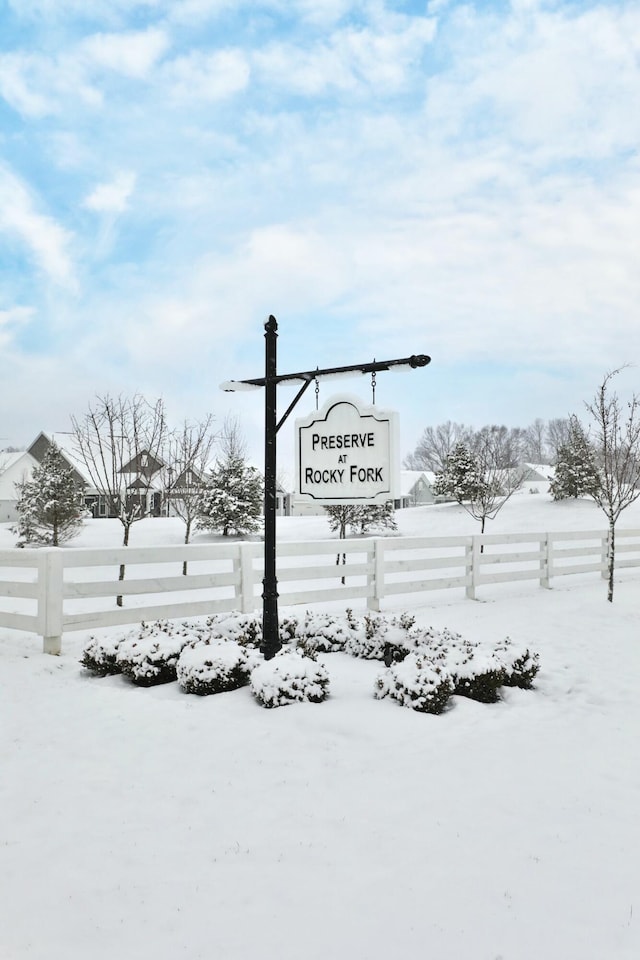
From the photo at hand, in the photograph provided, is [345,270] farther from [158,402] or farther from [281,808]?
[281,808]

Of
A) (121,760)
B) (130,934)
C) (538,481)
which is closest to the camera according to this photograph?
(130,934)

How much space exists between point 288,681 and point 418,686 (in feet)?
3.63

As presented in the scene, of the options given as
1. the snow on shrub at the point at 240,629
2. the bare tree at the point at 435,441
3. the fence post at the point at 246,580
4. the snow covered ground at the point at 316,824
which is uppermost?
the bare tree at the point at 435,441

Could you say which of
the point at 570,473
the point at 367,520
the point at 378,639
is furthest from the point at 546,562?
the point at 570,473

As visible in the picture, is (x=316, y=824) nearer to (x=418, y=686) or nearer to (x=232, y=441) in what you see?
(x=418, y=686)

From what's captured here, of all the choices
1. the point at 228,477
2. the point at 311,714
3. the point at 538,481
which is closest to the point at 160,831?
the point at 311,714

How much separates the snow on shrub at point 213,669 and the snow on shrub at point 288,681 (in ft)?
0.85

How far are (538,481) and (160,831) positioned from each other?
5945cm

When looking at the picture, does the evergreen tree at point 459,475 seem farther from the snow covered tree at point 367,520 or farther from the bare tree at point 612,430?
the bare tree at point 612,430

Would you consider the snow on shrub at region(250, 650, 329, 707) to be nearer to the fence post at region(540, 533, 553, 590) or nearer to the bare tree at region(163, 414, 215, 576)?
the fence post at region(540, 533, 553, 590)

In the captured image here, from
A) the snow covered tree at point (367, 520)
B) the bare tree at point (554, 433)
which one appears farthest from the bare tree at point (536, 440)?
the snow covered tree at point (367, 520)

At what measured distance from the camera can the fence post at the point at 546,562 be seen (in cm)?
1273

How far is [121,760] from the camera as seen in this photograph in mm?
4211

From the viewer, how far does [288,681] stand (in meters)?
5.38
